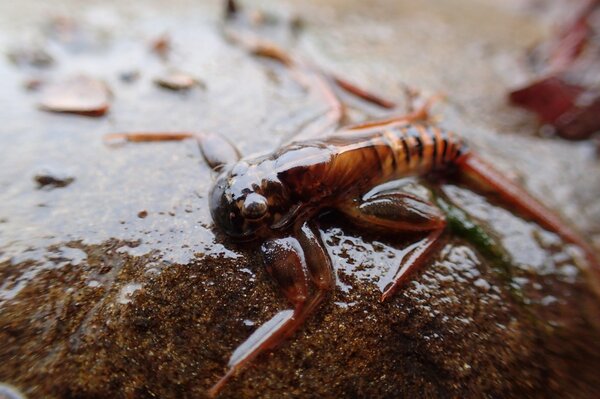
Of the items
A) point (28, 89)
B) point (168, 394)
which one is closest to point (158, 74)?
point (28, 89)

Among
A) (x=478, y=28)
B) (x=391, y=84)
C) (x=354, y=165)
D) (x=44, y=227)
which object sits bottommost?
(x=44, y=227)

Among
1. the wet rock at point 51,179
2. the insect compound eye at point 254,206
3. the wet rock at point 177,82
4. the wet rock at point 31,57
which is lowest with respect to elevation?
the wet rock at point 51,179

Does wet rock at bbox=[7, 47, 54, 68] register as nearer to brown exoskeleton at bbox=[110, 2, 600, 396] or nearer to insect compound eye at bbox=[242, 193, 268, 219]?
brown exoskeleton at bbox=[110, 2, 600, 396]

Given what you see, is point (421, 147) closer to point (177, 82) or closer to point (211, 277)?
point (211, 277)

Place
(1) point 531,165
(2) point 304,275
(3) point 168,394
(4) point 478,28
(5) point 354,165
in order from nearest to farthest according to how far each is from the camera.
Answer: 1. (3) point 168,394
2. (2) point 304,275
3. (5) point 354,165
4. (1) point 531,165
5. (4) point 478,28

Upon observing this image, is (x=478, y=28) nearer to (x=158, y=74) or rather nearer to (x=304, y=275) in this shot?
(x=158, y=74)

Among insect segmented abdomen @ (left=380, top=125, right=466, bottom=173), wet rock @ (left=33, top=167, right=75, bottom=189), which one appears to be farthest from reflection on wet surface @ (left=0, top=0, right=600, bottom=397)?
insect segmented abdomen @ (left=380, top=125, right=466, bottom=173)

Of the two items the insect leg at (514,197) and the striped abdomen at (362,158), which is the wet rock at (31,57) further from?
the insect leg at (514,197)

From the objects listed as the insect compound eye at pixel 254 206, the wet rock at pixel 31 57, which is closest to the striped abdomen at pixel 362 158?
the insect compound eye at pixel 254 206
